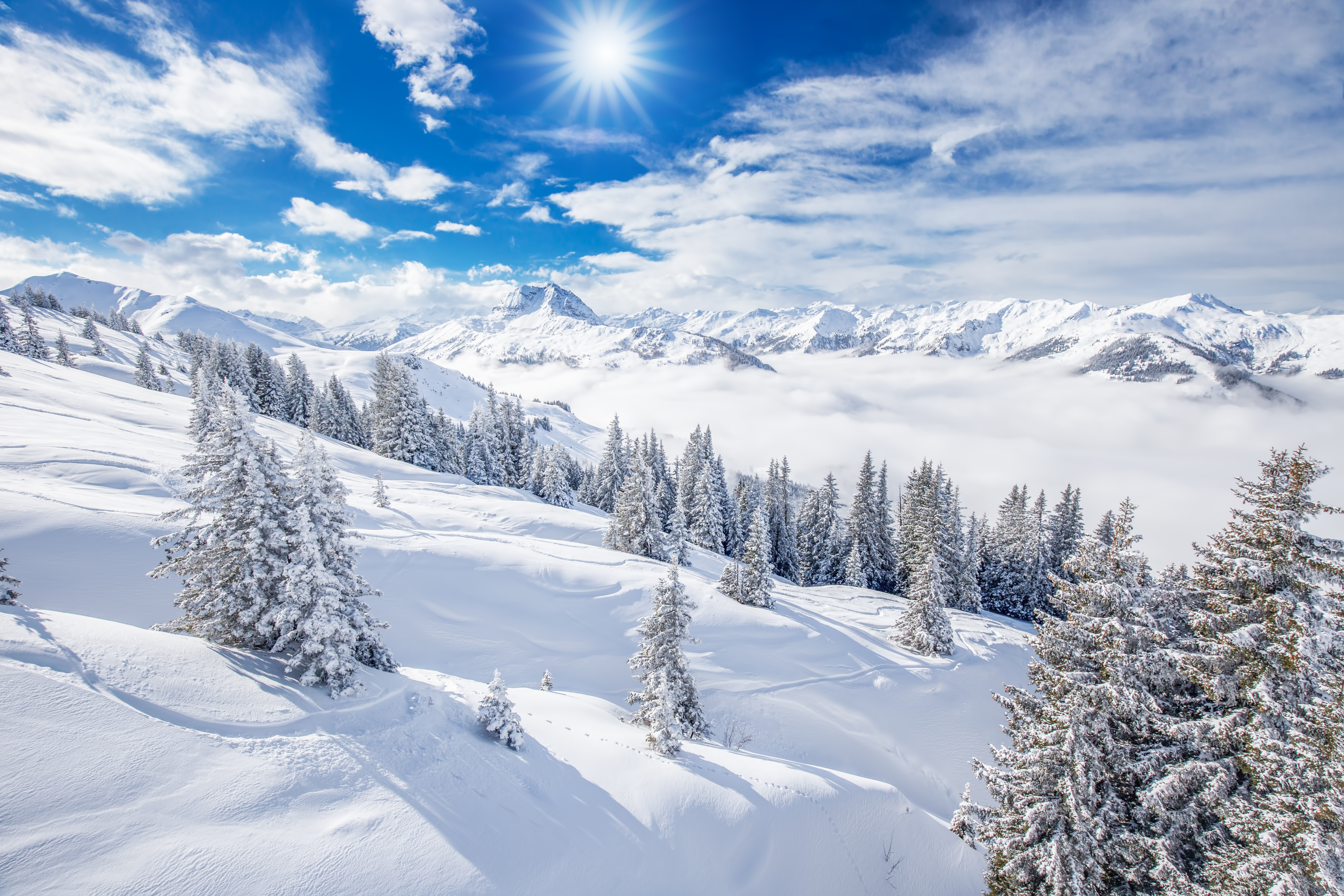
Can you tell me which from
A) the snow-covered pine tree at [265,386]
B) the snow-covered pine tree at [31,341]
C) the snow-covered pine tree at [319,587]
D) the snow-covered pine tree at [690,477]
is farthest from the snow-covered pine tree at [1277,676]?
the snow-covered pine tree at [31,341]

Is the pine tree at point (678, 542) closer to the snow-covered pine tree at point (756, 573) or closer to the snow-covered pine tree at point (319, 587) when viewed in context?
the snow-covered pine tree at point (756, 573)

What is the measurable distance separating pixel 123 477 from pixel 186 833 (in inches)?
815

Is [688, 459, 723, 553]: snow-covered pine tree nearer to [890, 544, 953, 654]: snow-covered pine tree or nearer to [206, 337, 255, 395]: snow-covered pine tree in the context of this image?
[890, 544, 953, 654]: snow-covered pine tree

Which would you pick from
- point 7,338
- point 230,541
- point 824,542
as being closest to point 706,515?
point 824,542

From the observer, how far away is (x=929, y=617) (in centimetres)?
3003

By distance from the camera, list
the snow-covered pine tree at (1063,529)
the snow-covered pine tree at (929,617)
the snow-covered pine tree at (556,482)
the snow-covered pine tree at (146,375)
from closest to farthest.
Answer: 1. the snow-covered pine tree at (929,617)
2. the snow-covered pine tree at (556,482)
3. the snow-covered pine tree at (1063,529)
4. the snow-covered pine tree at (146,375)

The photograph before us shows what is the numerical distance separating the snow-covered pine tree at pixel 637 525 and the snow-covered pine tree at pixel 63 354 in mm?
68939

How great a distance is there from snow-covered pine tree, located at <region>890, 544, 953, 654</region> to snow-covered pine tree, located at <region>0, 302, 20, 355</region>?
3247 inches

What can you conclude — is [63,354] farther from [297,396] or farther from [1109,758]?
[1109,758]

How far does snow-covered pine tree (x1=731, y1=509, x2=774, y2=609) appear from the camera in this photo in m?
30.4

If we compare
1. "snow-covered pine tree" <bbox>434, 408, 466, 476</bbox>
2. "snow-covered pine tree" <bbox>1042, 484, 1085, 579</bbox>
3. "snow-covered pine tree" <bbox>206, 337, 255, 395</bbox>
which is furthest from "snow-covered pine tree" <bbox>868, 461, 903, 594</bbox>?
"snow-covered pine tree" <bbox>206, 337, 255, 395</bbox>

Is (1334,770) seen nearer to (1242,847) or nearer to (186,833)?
(1242,847)

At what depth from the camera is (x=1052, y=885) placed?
31.9ft

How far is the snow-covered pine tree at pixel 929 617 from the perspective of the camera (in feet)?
97.4
